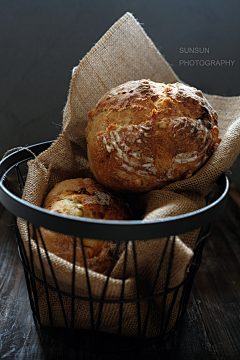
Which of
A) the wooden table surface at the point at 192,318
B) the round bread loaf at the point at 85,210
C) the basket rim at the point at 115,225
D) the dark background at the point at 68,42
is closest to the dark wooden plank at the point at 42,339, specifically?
the wooden table surface at the point at 192,318

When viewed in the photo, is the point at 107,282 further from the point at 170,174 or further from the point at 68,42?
the point at 68,42

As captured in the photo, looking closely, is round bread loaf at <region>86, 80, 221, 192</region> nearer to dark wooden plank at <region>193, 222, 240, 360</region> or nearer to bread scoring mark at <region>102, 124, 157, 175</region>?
bread scoring mark at <region>102, 124, 157, 175</region>

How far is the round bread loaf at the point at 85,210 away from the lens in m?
0.61

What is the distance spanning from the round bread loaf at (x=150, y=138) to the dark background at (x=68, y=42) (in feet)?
2.02

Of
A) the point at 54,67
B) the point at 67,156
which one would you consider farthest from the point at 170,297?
the point at 54,67

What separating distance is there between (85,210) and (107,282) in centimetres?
18

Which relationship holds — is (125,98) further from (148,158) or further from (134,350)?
(134,350)

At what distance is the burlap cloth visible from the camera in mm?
559

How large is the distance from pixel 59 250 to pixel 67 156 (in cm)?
28

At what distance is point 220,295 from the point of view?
82 centimetres

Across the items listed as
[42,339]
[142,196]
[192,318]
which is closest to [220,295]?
[192,318]

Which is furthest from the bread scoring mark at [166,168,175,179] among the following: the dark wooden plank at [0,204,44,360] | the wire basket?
the dark wooden plank at [0,204,44,360]

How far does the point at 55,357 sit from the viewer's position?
632 mm

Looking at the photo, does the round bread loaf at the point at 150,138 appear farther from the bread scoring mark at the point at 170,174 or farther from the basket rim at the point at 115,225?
the basket rim at the point at 115,225
